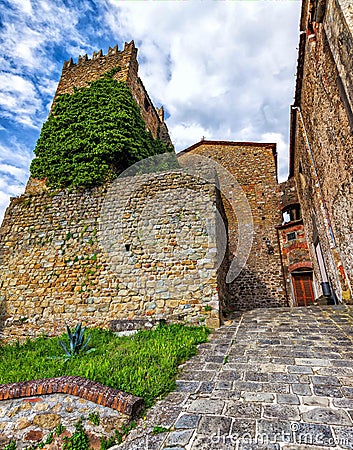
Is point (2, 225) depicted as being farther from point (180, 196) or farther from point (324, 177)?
point (324, 177)

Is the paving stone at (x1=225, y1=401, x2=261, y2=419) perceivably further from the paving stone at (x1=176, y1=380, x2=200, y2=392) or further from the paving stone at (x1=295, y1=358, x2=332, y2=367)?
the paving stone at (x1=295, y1=358, x2=332, y2=367)

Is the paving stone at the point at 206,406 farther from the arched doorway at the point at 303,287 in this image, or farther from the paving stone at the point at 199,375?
the arched doorway at the point at 303,287

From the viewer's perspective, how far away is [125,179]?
709cm

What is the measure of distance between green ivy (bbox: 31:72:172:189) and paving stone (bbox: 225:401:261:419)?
20.3 ft

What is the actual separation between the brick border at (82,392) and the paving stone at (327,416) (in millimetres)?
1499

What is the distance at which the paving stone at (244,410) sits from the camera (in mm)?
2246

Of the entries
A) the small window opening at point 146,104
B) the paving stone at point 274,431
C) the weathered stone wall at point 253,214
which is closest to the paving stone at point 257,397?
the paving stone at point 274,431

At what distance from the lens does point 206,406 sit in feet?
8.00

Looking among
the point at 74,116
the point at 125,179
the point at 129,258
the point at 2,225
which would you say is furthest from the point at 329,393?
the point at 74,116

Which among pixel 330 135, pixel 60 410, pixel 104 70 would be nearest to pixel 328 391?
pixel 60 410

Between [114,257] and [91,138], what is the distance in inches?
153

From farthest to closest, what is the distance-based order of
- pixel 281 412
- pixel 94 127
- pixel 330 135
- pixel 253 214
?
pixel 253 214, pixel 94 127, pixel 330 135, pixel 281 412

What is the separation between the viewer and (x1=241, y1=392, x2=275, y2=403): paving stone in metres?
2.47

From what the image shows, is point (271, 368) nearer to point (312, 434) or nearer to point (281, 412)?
point (281, 412)
